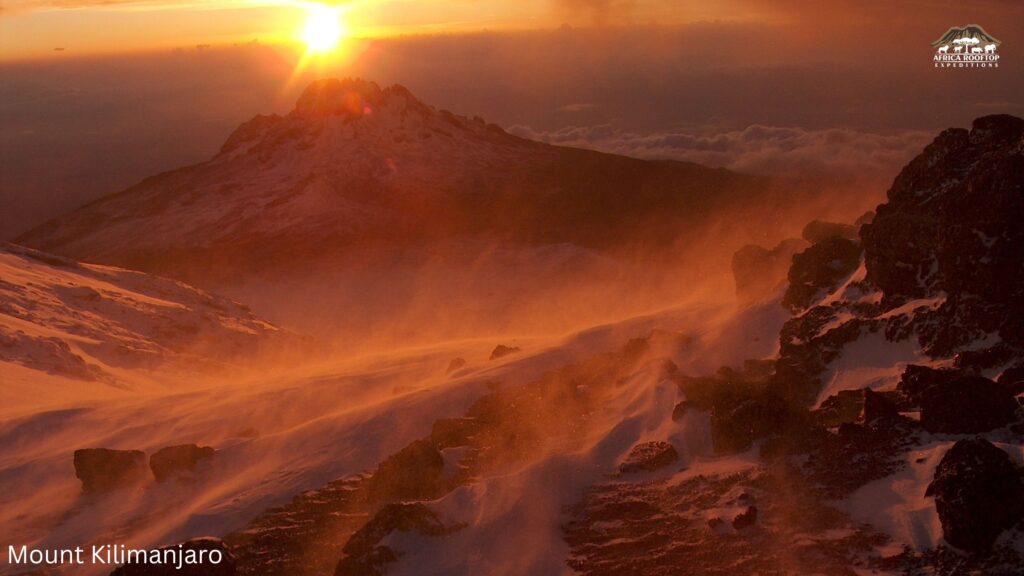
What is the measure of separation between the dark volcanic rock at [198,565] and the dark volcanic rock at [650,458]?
7.82 meters

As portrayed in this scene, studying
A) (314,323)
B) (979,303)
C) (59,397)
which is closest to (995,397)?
(979,303)

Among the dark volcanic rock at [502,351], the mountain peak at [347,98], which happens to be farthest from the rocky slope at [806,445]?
the mountain peak at [347,98]

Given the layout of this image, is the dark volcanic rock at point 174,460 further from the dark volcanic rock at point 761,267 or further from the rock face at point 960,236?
the rock face at point 960,236

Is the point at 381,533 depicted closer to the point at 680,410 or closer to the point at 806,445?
the point at 680,410

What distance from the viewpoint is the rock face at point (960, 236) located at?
1786 cm

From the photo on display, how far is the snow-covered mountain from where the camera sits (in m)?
78.5

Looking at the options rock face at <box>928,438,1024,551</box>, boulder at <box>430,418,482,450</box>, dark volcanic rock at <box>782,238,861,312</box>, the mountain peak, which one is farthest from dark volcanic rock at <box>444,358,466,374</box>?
the mountain peak

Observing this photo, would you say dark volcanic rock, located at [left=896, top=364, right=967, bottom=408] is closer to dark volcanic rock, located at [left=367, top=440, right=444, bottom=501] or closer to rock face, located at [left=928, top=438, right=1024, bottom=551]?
rock face, located at [left=928, top=438, right=1024, bottom=551]

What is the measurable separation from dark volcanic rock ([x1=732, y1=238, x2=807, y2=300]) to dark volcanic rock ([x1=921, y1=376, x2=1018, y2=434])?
11249mm

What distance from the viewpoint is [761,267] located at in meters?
28.0

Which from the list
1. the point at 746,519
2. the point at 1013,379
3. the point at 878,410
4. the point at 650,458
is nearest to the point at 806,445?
the point at 878,410

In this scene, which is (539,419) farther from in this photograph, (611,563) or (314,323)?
(314,323)

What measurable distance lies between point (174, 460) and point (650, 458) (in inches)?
434

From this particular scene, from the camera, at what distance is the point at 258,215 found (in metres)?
85.0
